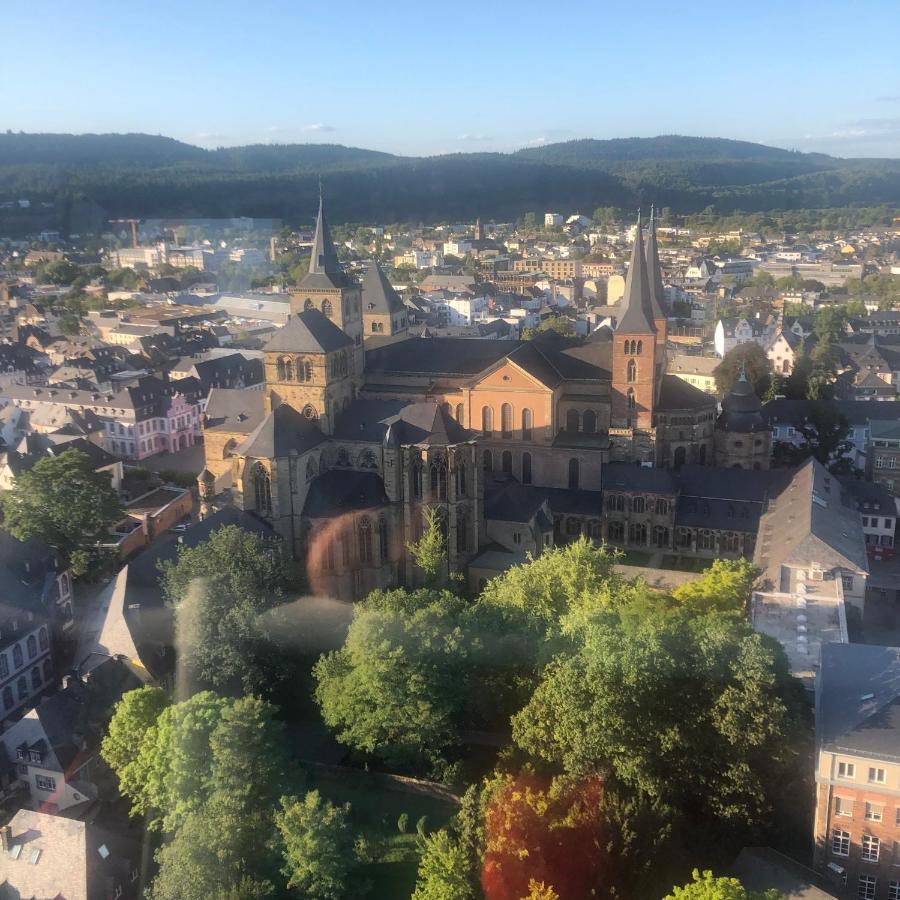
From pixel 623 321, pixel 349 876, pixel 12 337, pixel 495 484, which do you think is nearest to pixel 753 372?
pixel 623 321

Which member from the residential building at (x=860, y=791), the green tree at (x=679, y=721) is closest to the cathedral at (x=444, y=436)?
the green tree at (x=679, y=721)

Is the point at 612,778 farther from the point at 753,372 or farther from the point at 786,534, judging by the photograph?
the point at 753,372

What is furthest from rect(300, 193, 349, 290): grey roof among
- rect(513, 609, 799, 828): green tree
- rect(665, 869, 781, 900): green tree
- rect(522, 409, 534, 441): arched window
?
rect(665, 869, 781, 900): green tree

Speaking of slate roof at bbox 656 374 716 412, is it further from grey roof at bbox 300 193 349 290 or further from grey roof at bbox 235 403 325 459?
grey roof at bbox 235 403 325 459

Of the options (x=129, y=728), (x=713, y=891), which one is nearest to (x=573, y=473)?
(x=129, y=728)

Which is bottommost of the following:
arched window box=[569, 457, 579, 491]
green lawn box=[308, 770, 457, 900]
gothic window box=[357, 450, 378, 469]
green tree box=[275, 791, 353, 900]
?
green lawn box=[308, 770, 457, 900]

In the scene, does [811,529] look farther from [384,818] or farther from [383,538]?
[384,818]
